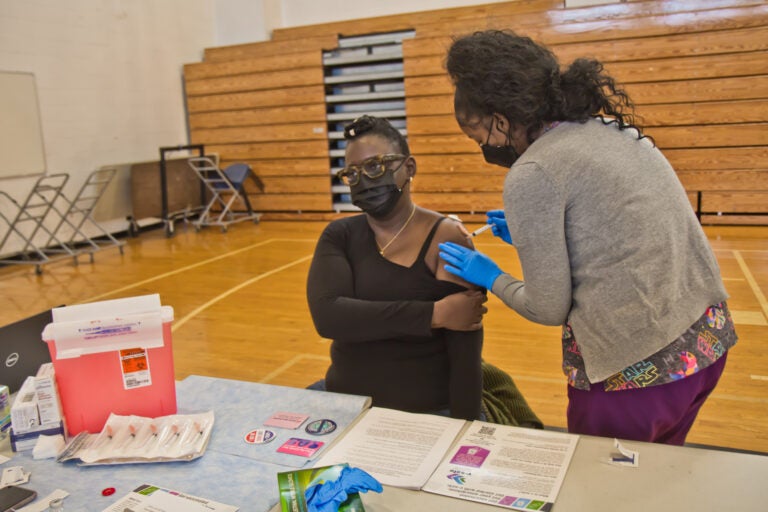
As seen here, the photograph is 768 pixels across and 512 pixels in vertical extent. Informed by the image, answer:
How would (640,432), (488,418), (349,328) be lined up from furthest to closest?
(488,418)
(349,328)
(640,432)

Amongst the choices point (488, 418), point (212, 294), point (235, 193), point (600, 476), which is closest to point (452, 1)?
point (235, 193)

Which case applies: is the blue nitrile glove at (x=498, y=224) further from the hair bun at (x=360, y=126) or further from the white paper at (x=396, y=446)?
the white paper at (x=396, y=446)

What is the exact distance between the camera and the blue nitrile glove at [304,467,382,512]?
1.16 meters

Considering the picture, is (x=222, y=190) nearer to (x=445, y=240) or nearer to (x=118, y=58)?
(x=118, y=58)

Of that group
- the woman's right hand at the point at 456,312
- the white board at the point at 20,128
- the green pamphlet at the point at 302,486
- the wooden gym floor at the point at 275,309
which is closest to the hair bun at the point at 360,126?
the woman's right hand at the point at 456,312

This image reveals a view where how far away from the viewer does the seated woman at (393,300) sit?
6.14 feet

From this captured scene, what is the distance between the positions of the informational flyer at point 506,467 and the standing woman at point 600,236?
201 millimetres

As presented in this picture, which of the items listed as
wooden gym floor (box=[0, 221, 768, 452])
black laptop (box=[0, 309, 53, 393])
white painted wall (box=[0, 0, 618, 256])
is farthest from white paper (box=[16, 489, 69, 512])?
white painted wall (box=[0, 0, 618, 256])

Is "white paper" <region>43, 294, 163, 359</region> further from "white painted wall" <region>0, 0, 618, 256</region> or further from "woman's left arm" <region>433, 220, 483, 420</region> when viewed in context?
"white painted wall" <region>0, 0, 618, 256</region>

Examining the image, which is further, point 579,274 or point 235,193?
point 235,193

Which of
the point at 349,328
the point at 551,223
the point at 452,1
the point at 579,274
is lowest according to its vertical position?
the point at 349,328

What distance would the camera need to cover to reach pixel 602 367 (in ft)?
4.87

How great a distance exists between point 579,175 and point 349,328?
80cm

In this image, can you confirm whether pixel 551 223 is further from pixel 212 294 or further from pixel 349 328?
pixel 212 294
